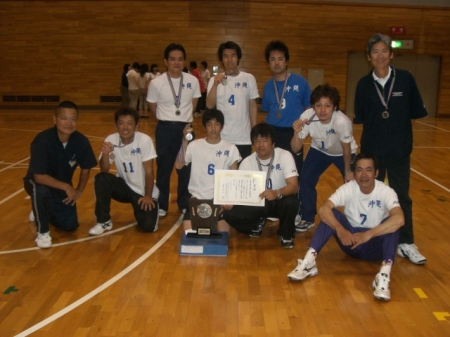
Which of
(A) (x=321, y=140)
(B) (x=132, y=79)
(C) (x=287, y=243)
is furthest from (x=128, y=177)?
(B) (x=132, y=79)

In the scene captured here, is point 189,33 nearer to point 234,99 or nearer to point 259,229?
point 234,99

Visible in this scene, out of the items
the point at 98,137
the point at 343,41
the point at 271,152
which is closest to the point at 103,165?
the point at 271,152

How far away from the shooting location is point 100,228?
468 cm

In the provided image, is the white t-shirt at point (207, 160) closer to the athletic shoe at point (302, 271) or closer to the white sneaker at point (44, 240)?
the athletic shoe at point (302, 271)

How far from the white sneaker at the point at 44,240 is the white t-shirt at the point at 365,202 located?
2.43 m

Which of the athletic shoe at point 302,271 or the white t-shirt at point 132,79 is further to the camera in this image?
the white t-shirt at point 132,79

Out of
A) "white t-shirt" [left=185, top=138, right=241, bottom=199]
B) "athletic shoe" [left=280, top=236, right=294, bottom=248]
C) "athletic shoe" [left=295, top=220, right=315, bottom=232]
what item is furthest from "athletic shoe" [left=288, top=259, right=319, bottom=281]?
"white t-shirt" [left=185, top=138, right=241, bottom=199]

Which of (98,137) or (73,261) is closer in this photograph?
(73,261)

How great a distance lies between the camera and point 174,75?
511 cm

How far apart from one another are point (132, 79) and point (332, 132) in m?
11.0

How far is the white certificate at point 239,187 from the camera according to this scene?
4219mm

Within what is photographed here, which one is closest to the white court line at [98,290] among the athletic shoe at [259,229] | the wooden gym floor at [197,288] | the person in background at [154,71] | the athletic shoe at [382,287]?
the wooden gym floor at [197,288]

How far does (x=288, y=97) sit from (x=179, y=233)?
1.69 metres

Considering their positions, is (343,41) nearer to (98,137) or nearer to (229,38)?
(229,38)
